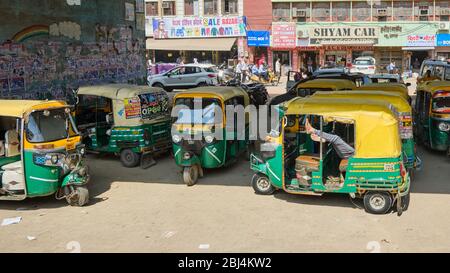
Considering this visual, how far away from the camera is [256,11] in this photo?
42156mm

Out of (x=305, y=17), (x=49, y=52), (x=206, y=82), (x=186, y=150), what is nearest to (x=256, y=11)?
(x=305, y=17)

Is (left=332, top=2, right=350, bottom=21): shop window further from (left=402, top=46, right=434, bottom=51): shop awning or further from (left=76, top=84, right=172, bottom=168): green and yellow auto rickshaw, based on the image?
(left=76, top=84, right=172, bottom=168): green and yellow auto rickshaw

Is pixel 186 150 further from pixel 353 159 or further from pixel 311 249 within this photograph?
pixel 311 249

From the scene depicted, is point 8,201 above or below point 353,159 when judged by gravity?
below

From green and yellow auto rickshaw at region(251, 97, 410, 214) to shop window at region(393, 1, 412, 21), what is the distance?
35.1 metres

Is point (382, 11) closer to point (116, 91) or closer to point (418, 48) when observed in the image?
point (418, 48)

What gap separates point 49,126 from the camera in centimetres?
902

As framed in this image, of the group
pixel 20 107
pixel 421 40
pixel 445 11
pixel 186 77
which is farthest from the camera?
pixel 421 40

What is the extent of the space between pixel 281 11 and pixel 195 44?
7613mm

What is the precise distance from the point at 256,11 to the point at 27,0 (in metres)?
29.0

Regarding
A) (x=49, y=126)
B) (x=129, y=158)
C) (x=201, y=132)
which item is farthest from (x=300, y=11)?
(x=49, y=126)

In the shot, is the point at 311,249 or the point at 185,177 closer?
the point at 311,249

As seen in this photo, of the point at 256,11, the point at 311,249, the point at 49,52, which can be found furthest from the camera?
the point at 256,11

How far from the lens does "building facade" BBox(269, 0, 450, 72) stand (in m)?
40.9
